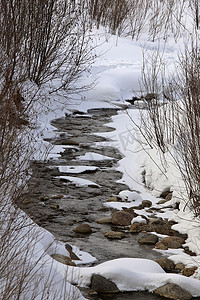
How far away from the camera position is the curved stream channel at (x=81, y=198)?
4426 millimetres

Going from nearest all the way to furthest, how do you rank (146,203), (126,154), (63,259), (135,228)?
1. (63,259)
2. (135,228)
3. (146,203)
4. (126,154)

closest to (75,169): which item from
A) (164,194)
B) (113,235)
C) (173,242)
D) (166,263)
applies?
(164,194)

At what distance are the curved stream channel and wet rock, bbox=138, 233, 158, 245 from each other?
0.06 metres

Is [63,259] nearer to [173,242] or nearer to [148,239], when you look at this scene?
[148,239]

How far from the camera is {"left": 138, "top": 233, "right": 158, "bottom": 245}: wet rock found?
4.61m

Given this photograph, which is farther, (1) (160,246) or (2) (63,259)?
(1) (160,246)

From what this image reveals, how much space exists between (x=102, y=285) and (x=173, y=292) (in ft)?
1.69

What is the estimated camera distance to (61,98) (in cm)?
1010

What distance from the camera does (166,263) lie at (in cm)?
413

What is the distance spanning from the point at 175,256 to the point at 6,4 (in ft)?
15.9

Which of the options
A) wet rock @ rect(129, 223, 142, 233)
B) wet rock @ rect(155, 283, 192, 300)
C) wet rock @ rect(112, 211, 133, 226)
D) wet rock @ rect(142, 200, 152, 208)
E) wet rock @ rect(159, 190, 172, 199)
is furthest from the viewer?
wet rock @ rect(159, 190, 172, 199)

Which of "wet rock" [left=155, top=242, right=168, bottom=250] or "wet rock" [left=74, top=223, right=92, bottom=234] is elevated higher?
"wet rock" [left=74, top=223, right=92, bottom=234]

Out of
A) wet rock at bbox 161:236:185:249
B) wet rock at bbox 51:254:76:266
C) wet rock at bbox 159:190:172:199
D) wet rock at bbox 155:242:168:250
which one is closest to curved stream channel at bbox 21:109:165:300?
wet rock at bbox 155:242:168:250

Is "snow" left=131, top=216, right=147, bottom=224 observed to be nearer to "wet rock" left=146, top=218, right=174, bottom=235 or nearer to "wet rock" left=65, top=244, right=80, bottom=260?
"wet rock" left=146, top=218, right=174, bottom=235
